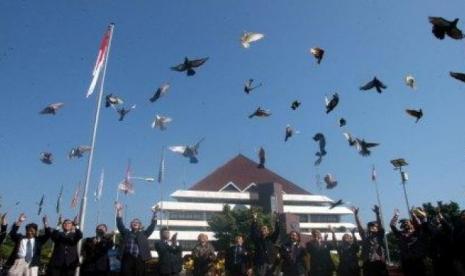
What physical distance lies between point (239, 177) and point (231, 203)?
12.0 metres

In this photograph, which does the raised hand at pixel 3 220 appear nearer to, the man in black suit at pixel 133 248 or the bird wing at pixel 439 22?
the man in black suit at pixel 133 248

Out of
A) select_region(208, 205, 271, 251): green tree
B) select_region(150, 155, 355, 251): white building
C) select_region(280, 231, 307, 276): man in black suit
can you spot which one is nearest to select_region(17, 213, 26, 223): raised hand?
select_region(280, 231, 307, 276): man in black suit

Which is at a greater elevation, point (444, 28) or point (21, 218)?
point (444, 28)

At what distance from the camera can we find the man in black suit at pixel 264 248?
1119cm

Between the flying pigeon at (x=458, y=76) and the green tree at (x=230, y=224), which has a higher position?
the green tree at (x=230, y=224)

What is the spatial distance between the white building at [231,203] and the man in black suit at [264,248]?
224 ft

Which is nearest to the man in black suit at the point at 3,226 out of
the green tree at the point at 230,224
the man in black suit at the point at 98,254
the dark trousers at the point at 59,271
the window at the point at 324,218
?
the dark trousers at the point at 59,271

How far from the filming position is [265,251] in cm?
1125

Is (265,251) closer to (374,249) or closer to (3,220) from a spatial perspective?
(374,249)

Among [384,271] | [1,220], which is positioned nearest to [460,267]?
[384,271]

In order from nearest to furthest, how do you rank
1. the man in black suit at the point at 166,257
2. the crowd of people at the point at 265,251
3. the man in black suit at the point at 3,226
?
the crowd of people at the point at 265,251 → the man in black suit at the point at 3,226 → the man in black suit at the point at 166,257

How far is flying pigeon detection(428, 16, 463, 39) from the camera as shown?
880 cm

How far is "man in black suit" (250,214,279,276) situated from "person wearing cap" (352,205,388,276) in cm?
219

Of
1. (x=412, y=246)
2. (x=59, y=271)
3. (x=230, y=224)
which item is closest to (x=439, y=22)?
(x=412, y=246)
